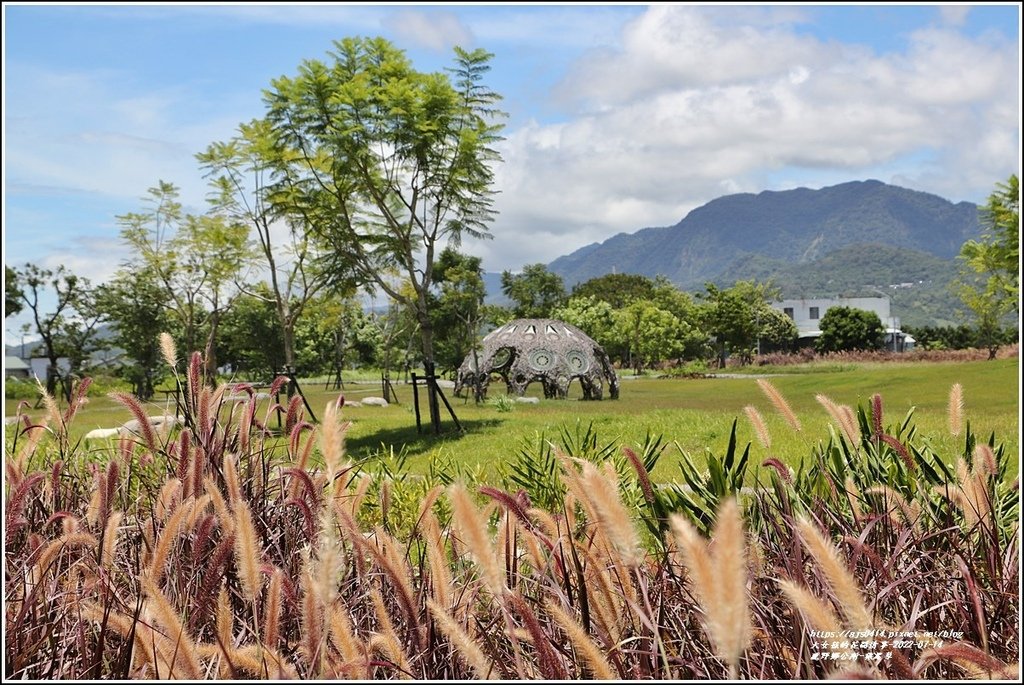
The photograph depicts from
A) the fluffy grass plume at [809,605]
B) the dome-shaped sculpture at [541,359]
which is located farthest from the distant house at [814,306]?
the fluffy grass plume at [809,605]

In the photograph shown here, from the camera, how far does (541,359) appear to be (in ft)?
32.2

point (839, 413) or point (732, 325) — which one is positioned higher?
point (732, 325)

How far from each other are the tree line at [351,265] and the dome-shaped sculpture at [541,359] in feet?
0.71

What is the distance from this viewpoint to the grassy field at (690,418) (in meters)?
3.58

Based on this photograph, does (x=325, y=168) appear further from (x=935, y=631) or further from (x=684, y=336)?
(x=935, y=631)

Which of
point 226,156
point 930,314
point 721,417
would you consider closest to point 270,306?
point 226,156

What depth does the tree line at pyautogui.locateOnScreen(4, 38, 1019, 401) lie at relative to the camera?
5938mm

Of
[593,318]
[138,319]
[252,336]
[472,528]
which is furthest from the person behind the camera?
[138,319]

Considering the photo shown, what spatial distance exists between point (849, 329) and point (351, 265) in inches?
913

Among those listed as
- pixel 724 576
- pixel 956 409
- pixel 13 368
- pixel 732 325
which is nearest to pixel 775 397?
pixel 956 409

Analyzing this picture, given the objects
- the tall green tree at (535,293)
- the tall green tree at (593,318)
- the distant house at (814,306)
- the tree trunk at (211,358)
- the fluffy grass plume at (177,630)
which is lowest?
the fluffy grass plume at (177,630)

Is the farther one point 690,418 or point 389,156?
point 389,156

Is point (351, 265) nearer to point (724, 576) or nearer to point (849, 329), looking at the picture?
point (724, 576)

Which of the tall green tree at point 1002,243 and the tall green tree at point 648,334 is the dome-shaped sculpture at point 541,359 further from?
the tall green tree at point 1002,243
